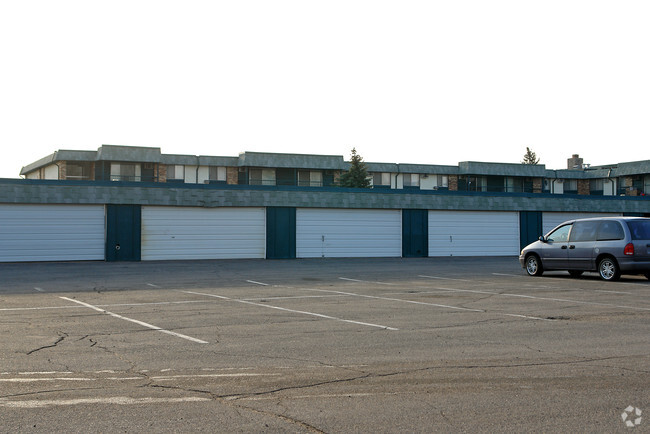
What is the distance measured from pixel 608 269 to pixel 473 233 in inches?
767

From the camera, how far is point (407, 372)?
7586 millimetres

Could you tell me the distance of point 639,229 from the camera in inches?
776

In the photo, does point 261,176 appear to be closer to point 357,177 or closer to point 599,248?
point 357,177

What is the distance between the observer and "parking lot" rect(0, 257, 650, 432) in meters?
5.83

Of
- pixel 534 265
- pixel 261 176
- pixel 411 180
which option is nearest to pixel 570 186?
pixel 411 180

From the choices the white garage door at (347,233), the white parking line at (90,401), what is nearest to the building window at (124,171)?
the white garage door at (347,233)

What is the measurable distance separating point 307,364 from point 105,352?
2641 mm

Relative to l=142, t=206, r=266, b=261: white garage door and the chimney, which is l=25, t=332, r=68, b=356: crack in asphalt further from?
the chimney

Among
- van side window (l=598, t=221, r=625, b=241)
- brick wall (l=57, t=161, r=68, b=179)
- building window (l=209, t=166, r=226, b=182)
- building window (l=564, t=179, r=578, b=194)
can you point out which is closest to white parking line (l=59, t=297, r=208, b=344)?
van side window (l=598, t=221, r=625, b=241)

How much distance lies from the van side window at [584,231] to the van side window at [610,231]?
0.67 ft

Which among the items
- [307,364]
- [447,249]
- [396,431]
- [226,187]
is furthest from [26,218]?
[396,431]

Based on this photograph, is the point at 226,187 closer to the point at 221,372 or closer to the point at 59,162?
the point at 59,162

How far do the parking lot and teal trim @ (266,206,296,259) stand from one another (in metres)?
18.3

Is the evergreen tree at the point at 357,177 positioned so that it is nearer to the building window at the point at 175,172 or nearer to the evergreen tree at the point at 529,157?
the building window at the point at 175,172
